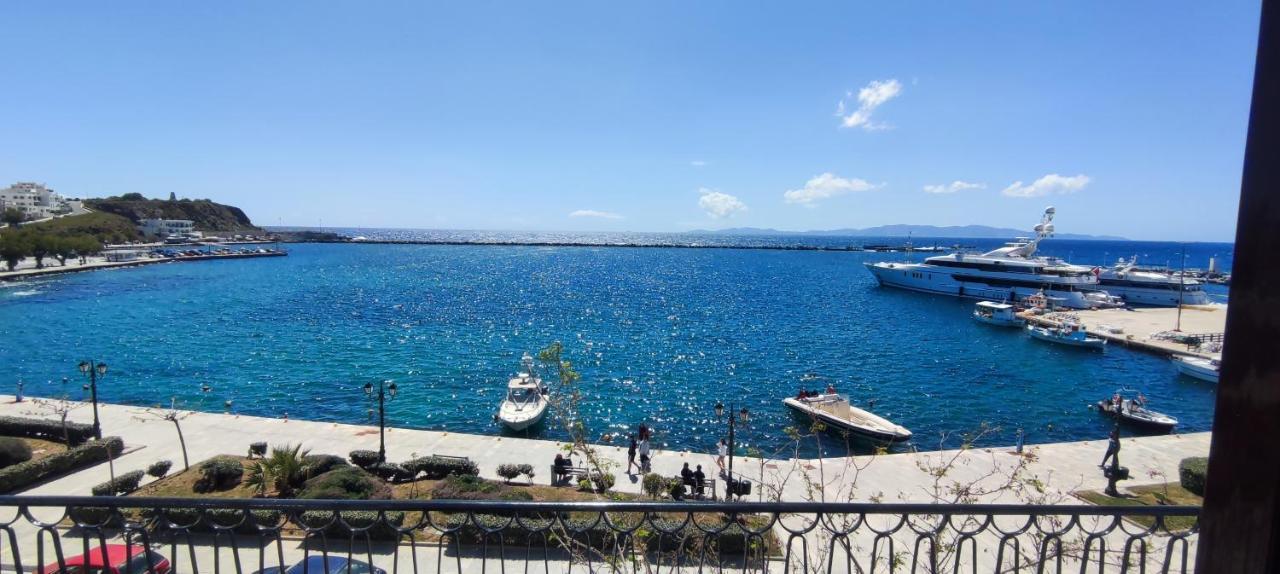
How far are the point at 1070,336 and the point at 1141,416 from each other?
63.4 ft

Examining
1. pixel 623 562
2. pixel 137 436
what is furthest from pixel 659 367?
pixel 623 562

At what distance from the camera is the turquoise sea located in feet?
91.1

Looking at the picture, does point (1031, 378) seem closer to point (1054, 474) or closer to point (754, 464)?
point (1054, 474)

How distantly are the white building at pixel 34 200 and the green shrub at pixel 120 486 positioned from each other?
192235 millimetres

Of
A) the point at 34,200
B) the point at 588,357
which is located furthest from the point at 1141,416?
the point at 34,200

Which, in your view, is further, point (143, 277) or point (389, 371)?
point (143, 277)

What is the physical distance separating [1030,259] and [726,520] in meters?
80.7

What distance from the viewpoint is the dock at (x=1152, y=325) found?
132 feet

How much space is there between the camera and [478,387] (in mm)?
31484

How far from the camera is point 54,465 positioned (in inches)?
650

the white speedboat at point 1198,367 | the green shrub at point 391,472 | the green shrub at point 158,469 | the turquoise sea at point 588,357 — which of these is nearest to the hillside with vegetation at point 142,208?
the turquoise sea at point 588,357

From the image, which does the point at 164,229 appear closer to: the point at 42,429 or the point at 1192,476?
the point at 42,429

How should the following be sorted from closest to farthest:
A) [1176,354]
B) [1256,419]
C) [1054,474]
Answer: [1256,419] < [1054,474] < [1176,354]

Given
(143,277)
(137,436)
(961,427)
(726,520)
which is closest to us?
(726,520)
